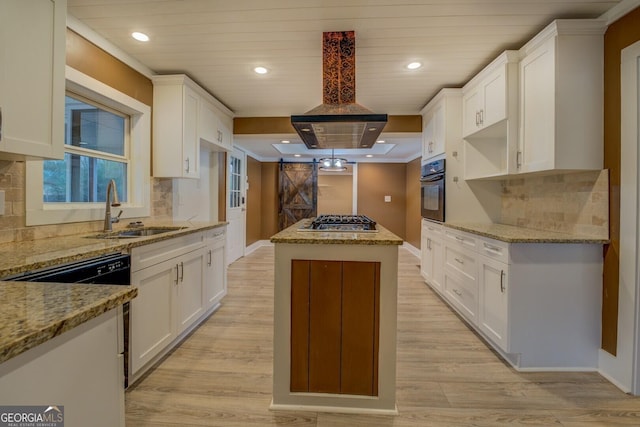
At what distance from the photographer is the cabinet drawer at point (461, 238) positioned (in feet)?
8.50

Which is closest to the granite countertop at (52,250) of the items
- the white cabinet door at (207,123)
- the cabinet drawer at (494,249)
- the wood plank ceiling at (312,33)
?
the wood plank ceiling at (312,33)

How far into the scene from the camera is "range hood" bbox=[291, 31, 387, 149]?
217 cm

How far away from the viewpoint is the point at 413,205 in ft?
21.7

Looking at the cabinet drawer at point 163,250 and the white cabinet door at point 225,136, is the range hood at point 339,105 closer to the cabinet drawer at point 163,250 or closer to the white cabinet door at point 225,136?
the cabinet drawer at point 163,250

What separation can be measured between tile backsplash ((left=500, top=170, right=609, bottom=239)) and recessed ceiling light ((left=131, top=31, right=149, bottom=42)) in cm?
346

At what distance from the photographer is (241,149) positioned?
5680mm

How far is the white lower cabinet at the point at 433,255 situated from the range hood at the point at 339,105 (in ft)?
5.41

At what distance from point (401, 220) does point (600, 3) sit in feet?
18.1

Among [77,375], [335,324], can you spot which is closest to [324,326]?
[335,324]

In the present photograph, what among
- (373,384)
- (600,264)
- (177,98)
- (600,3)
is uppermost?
(600,3)

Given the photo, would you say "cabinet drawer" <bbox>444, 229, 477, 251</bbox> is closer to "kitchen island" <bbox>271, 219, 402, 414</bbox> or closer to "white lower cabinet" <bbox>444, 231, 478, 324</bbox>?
"white lower cabinet" <bbox>444, 231, 478, 324</bbox>

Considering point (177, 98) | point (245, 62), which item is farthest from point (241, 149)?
point (245, 62)

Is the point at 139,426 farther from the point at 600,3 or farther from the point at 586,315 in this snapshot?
the point at 600,3

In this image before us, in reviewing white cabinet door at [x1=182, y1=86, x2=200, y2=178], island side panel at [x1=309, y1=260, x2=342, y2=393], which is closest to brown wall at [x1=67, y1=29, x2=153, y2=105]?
white cabinet door at [x1=182, y1=86, x2=200, y2=178]
